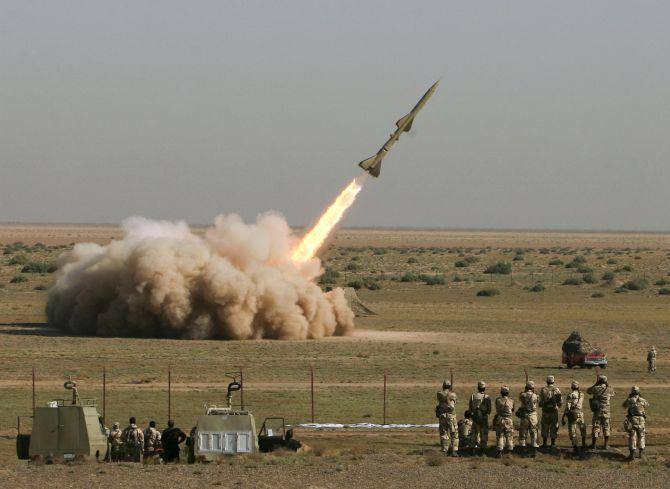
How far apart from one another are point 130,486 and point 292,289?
26799 mm

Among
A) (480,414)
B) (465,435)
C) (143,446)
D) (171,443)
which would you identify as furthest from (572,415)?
(143,446)

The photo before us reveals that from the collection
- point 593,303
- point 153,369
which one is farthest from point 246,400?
point 593,303

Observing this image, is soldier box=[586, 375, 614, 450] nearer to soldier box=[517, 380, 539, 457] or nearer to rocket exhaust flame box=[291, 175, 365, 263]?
soldier box=[517, 380, 539, 457]

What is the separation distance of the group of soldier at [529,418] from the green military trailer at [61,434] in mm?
6357

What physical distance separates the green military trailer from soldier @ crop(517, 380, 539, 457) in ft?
25.7

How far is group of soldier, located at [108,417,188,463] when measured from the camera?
80.6 ft

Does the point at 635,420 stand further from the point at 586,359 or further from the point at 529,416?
the point at 586,359

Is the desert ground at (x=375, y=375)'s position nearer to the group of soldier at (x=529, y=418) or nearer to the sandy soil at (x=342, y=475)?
the sandy soil at (x=342, y=475)

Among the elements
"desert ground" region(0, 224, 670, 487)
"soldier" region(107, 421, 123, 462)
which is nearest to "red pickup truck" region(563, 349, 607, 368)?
"desert ground" region(0, 224, 670, 487)

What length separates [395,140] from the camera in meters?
47.8

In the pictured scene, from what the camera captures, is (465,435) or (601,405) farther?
(465,435)

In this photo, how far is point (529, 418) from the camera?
25.1 meters

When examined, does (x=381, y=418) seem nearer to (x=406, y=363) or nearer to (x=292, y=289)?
(x=406, y=363)

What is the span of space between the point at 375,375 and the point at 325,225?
13.3 metres
